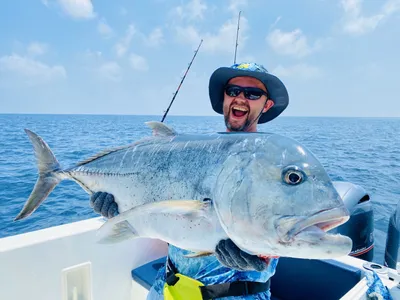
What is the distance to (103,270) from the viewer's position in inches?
132

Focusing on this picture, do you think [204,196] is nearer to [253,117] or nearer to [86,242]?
[253,117]

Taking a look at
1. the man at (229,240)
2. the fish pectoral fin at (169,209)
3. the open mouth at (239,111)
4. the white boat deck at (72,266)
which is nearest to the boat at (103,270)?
the white boat deck at (72,266)

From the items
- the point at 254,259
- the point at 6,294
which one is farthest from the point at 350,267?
the point at 6,294

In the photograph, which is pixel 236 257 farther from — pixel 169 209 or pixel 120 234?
pixel 120 234

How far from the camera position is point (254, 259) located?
1.51 m

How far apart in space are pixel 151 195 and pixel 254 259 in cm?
59

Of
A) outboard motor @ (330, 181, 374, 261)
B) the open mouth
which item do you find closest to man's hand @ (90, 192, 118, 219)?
the open mouth

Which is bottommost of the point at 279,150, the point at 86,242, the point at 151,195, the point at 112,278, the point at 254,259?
the point at 112,278

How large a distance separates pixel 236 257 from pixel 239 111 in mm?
1323

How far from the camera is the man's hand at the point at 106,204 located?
1.92 metres

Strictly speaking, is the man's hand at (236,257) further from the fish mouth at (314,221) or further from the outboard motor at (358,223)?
the outboard motor at (358,223)

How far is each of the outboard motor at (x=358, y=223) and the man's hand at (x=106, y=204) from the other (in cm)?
332

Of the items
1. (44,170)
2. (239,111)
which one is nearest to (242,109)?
(239,111)

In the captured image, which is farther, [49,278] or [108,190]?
[49,278]
